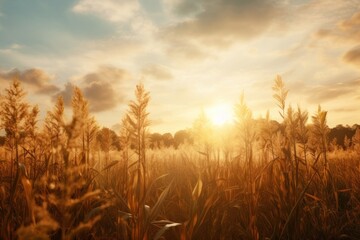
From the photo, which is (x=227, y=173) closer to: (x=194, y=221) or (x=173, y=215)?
(x=173, y=215)

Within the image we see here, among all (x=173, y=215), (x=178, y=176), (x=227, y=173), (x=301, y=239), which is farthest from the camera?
(x=178, y=176)

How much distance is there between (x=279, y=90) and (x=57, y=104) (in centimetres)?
333

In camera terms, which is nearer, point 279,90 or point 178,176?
→ point 279,90

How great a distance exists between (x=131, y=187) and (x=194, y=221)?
2.44ft

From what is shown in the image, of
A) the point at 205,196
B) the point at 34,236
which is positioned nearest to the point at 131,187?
the point at 205,196

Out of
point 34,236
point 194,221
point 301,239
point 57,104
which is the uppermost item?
point 57,104

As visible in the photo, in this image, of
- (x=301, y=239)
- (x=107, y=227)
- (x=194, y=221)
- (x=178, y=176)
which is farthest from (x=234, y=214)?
(x=178, y=176)

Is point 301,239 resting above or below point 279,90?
below

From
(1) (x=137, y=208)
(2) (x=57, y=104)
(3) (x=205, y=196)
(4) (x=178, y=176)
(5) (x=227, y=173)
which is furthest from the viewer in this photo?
(4) (x=178, y=176)

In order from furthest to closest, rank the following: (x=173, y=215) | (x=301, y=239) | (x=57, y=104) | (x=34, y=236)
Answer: (x=57, y=104)
(x=173, y=215)
(x=301, y=239)
(x=34, y=236)

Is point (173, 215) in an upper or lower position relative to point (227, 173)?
lower

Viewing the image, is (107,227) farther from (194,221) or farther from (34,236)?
(34,236)

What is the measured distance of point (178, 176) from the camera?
23.4ft

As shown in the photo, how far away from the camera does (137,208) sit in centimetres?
327
